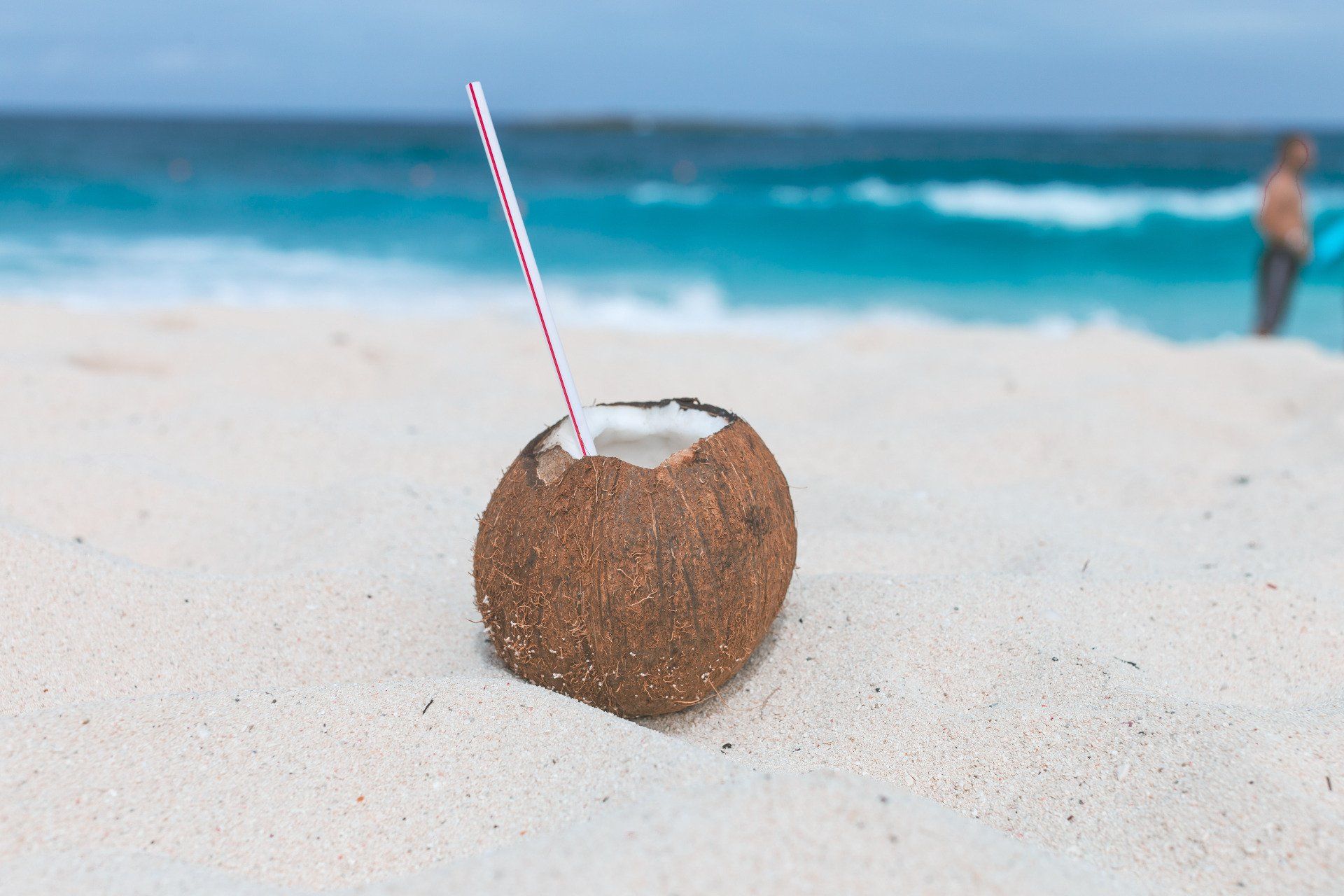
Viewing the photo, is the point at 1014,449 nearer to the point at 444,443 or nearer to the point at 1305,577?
the point at 1305,577

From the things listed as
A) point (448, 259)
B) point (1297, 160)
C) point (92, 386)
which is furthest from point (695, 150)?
point (92, 386)

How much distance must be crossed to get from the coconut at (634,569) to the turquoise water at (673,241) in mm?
7042

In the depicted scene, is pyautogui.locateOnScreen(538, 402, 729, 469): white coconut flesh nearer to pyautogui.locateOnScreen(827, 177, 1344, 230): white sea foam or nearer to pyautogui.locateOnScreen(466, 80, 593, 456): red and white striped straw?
pyautogui.locateOnScreen(466, 80, 593, 456): red and white striped straw

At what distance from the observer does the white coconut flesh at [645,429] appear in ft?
7.30

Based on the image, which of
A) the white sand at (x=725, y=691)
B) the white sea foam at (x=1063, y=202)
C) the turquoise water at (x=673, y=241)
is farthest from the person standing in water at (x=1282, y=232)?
the white sea foam at (x=1063, y=202)

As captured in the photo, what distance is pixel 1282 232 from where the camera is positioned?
666 cm

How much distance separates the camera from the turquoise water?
10000mm

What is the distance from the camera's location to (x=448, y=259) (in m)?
12.2

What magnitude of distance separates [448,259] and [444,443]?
349 inches

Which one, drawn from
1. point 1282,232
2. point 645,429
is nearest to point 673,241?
point 1282,232

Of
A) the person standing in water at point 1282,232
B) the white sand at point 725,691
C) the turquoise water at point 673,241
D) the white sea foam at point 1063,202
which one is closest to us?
the white sand at point 725,691

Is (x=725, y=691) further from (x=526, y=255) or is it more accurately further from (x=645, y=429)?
(x=526, y=255)

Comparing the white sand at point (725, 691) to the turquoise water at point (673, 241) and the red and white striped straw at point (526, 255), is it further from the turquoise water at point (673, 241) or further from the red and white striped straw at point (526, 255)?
the turquoise water at point (673, 241)

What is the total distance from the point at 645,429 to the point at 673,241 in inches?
481
